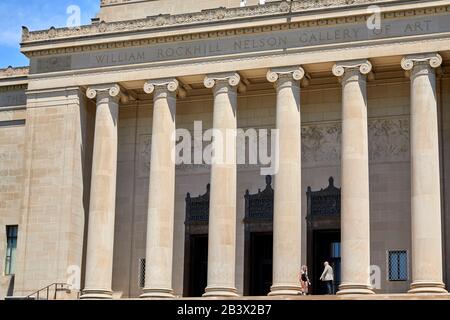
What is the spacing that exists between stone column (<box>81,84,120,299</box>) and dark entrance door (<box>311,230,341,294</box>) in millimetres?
10028

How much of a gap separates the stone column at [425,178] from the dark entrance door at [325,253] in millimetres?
5937

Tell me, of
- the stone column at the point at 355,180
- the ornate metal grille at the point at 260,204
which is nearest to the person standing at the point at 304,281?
the stone column at the point at 355,180

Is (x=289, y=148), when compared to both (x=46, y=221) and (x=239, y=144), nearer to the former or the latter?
(x=239, y=144)

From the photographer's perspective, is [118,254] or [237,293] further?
[118,254]

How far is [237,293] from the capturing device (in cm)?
4497

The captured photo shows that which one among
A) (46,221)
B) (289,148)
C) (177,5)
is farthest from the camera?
(177,5)

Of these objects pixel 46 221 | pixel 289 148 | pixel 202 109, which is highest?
pixel 202 109

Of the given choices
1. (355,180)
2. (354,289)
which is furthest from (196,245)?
(354,289)

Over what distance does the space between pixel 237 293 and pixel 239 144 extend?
25.1 ft

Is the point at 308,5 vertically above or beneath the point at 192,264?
above

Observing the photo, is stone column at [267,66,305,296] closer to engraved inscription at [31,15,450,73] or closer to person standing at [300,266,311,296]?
person standing at [300,266,311,296]

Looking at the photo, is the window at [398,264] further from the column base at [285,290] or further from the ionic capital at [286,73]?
the ionic capital at [286,73]

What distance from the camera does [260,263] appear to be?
154ft

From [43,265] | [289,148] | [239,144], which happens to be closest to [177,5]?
[239,144]
